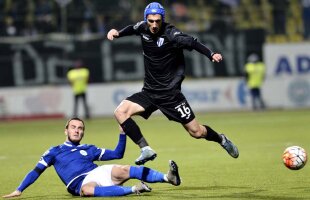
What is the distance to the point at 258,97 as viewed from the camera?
27.7 meters

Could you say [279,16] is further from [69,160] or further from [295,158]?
[69,160]

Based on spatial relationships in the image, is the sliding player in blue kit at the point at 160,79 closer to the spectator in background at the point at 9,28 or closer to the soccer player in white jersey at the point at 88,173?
the soccer player in white jersey at the point at 88,173

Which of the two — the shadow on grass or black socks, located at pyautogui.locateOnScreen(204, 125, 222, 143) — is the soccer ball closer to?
the shadow on grass

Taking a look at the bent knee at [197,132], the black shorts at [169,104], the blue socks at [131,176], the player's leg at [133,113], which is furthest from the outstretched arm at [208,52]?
the blue socks at [131,176]

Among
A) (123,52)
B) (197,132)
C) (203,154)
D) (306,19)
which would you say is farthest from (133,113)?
(306,19)

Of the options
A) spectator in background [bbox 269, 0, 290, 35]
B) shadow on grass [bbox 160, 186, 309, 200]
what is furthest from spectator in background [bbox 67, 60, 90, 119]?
shadow on grass [bbox 160, 186, 309, 200]

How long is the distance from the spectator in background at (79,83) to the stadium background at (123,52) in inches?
31.1

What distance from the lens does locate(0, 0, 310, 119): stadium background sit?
27.3 metres

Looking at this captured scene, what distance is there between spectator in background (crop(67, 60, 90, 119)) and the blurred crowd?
1906 millimetres

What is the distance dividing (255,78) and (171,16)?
13.6ft

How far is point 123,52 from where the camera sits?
27938 mm

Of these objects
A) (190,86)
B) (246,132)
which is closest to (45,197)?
(246,132)

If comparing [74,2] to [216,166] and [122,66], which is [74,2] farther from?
[216,166]

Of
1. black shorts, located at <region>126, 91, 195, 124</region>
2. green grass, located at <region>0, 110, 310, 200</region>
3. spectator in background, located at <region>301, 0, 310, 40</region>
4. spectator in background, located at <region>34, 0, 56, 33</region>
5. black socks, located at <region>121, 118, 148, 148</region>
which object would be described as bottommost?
green grass, located at <region>0, 110, 310, 200</region>
